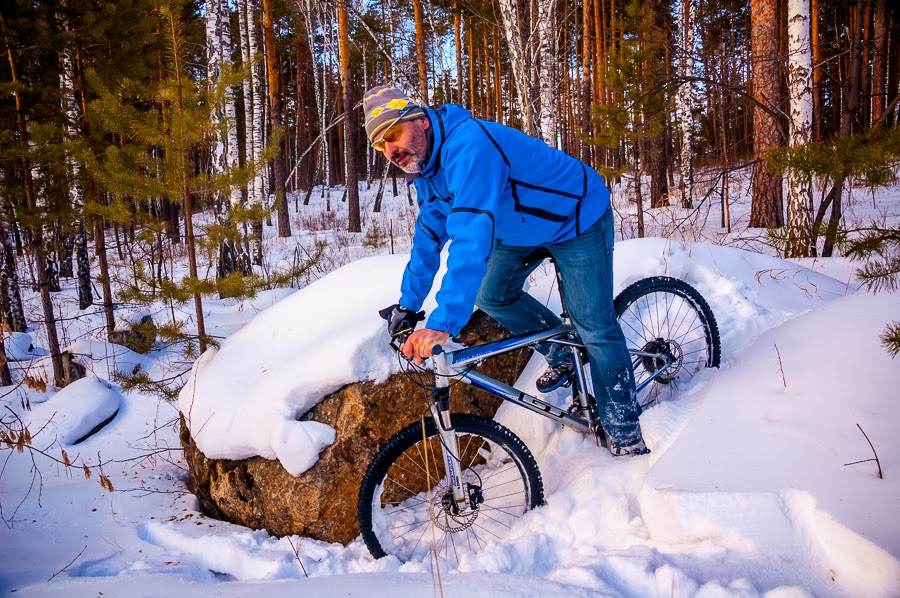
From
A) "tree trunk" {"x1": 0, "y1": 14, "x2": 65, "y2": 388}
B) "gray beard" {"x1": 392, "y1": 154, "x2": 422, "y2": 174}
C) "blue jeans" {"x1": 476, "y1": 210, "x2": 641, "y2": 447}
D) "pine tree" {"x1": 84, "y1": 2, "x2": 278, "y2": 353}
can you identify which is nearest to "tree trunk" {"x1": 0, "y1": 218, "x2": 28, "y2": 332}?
"tree trunk" {"x1": 0, "y1": 14, "x2": 65, "y2": 388}

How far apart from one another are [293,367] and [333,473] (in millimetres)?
670

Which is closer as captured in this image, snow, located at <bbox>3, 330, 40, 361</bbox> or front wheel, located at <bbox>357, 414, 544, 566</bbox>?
front wheel, located at <bbox>357, 414, 544, 566</bbox>

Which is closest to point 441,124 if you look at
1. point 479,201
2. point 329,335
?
point 479,201

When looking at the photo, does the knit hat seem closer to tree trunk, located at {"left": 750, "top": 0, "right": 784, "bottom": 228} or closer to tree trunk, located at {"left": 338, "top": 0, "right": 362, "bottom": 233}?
tree trunk, located at {"left": 750, "top": 0, "right": 784, "bottom": 228}

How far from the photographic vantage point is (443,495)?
2596mm

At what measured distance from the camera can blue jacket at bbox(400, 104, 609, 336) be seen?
2.09 meters

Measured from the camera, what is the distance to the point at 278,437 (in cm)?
303

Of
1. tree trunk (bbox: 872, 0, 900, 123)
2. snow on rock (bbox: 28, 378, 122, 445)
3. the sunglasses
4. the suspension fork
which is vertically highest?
tree trunk (bbox: 872, 0, 900, 123)

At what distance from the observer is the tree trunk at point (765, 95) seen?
7.26 meters

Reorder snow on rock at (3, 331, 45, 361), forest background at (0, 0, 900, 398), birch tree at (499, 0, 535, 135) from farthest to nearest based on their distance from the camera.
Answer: snow on rock at (3, 331, 45, 361) < birch tree at (499, 0, 535, 135) < forest background at (0, 0, 900, 398)

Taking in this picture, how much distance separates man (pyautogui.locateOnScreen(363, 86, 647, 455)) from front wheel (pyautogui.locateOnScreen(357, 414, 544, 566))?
20.3 inches

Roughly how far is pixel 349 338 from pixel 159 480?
83.4 inches

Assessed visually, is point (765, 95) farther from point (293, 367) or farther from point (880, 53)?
point (293, 367)

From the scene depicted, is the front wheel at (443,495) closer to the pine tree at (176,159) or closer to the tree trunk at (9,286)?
the pine tree at (176,159)
